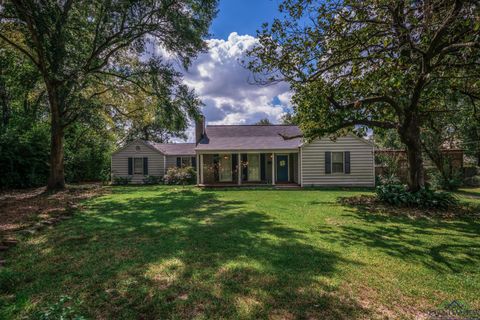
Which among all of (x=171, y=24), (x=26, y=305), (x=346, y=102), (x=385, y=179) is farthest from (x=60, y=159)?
(x=385, y=179)

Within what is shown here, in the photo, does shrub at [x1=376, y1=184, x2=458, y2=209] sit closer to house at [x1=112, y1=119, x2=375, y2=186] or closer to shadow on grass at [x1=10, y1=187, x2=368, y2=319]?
shadow on grass at [x1=10, y1=187, x2=368, y2=319]

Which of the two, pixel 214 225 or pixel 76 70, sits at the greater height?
pixel 76 70

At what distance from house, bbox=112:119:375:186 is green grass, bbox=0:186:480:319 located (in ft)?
29.5

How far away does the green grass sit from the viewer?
272cm

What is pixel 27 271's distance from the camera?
358 cm

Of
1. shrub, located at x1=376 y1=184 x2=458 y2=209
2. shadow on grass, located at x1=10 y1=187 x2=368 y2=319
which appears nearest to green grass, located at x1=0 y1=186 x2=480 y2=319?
shadow on grass, located at x1=10 y1=187 x2=368 y2=319

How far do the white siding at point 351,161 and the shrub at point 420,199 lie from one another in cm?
621

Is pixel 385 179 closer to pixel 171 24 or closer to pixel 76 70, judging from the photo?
pixel 171 24

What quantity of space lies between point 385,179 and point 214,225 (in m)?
13.2

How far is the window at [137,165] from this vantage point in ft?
65.6

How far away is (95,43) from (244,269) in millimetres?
13481

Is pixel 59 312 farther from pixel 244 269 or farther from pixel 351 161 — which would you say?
pixel 351 161

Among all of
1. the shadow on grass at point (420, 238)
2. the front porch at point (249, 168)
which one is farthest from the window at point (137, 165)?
the shadow on grass at point (420, 238)

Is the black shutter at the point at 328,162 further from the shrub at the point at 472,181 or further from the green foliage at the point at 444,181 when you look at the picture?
the shrub at the point at 472,181
